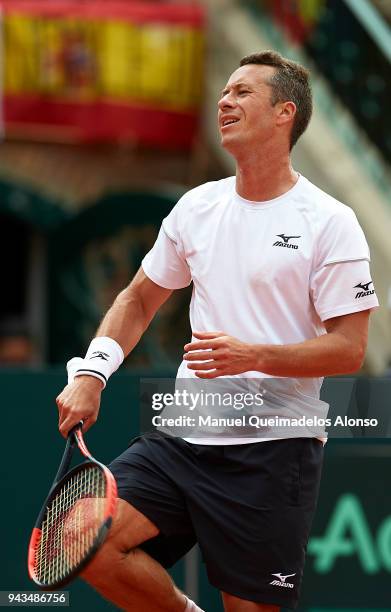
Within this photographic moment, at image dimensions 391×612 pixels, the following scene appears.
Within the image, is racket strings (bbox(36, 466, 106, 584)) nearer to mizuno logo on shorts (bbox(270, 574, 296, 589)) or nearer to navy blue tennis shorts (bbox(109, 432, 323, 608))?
navy blue tennis shorts (bbox(109, 432, 323, 608))

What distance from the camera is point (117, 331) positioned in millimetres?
4840

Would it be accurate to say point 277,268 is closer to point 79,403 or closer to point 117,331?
point 117,331

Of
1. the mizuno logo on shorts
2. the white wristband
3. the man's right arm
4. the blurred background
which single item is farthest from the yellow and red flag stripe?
the mizuno logo on shorts

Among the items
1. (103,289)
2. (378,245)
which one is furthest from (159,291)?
(103,289)

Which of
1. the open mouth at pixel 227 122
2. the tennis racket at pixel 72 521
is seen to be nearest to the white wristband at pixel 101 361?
the tennis racket at pixel 72 521

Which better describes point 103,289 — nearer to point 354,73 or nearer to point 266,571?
point 354,73

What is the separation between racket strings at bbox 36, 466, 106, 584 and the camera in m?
4.26

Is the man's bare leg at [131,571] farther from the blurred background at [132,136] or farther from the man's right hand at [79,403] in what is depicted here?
the blurred background at [132,136]

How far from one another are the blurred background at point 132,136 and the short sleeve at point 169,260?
434 cm

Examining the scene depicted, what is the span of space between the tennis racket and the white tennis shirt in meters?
0.48

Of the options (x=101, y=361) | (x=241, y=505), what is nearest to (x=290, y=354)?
(x=241, y=505)

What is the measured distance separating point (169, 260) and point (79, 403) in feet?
2.27

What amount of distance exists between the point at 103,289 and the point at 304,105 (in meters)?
7.29

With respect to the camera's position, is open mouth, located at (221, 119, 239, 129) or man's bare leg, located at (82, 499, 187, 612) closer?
man's bare leg, located at (82, 499, 187, 612)
